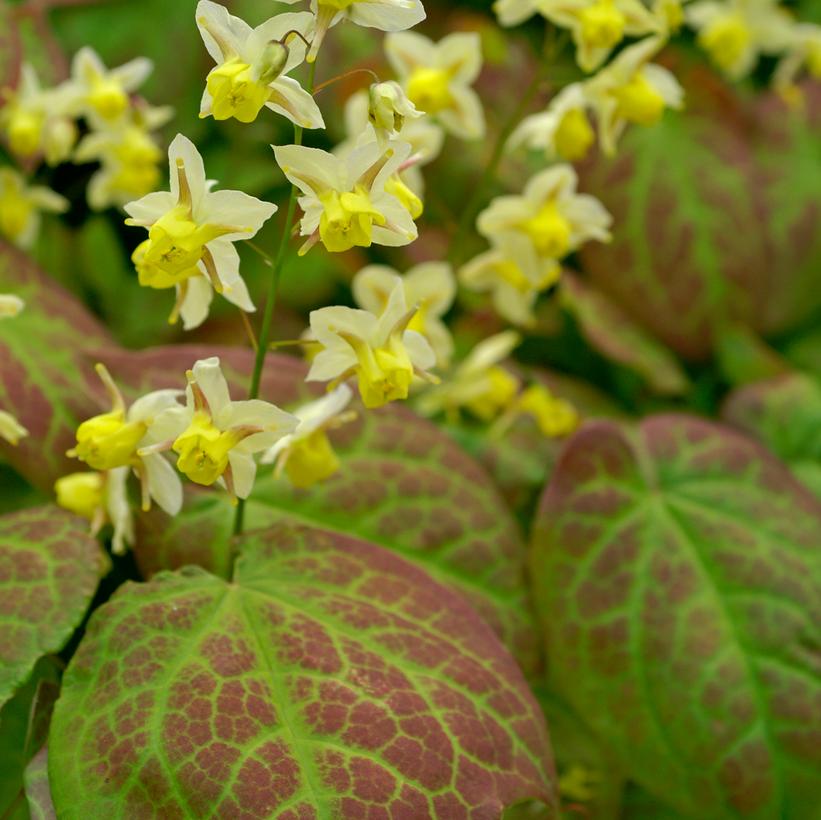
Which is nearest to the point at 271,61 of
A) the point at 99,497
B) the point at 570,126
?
the point at 99,497

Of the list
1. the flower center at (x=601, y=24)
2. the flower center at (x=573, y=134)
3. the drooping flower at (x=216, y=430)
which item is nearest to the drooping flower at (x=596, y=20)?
the flower center at (x=601, y=24)

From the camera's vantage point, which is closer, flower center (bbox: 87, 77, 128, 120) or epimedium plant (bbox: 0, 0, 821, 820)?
epimedium plant (bbox: 0, 0, 821, 820)

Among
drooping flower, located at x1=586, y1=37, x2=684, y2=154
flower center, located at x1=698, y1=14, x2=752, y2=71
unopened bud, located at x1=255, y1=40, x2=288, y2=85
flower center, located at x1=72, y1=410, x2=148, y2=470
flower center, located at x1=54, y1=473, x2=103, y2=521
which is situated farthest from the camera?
flower center, located at x1=698, y1=14, x2=752, y2=71

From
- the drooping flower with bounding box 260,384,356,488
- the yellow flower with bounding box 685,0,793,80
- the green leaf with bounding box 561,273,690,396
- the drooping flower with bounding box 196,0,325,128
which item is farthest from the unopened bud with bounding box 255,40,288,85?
the yellow flower with bounding box 685,0,793,80

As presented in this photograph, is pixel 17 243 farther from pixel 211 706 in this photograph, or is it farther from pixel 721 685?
pixel 721 685

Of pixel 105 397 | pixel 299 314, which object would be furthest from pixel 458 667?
pixel 299 314

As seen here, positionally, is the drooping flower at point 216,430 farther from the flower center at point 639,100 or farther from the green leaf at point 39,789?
the flower center at point 639,100

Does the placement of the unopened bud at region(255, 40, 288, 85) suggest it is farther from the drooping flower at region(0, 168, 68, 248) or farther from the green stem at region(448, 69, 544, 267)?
the drooping flower at region(0, 168, 68, 248)

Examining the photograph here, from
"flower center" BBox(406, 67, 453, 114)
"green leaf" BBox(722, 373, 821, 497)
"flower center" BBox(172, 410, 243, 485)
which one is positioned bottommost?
"green leaf" BBox(722, 373, 821, 497)
